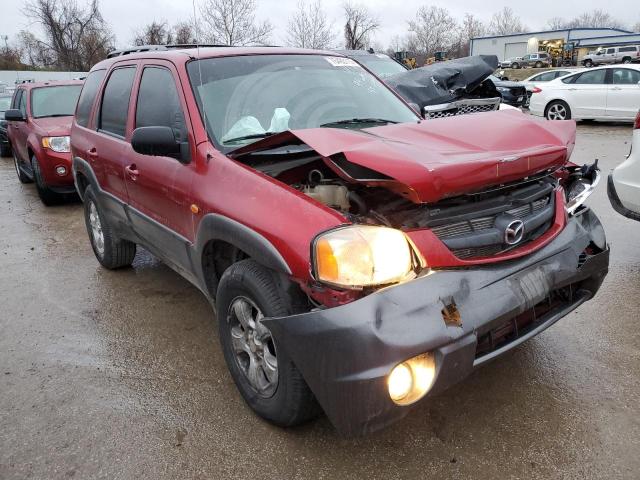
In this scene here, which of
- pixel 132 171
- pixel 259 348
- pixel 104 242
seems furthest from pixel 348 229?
pixel 104 242

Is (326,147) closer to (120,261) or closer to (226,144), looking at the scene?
(226,144)

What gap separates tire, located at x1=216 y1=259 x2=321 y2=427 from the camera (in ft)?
7.42

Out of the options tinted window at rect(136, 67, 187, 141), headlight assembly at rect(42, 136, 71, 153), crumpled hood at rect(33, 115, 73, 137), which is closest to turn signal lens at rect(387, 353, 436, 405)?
tinted window at rect(136, 67, 187, 141)

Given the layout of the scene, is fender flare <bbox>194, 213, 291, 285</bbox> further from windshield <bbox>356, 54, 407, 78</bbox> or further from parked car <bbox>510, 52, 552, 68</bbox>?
parked car <bbox>510, 52, 552, 68</bbox>

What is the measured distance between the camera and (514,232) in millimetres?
2322

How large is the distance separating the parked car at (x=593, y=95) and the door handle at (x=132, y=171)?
1267 cm

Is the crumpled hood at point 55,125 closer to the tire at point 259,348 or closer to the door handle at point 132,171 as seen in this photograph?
the door handle at point 132,171

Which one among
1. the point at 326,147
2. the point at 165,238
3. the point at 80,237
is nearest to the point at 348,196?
the point at 326,147

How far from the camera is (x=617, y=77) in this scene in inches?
506

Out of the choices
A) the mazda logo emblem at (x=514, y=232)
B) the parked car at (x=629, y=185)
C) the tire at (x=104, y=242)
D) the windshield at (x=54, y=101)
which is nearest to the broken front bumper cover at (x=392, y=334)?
the mazda logo emblem at (x=514, y=232)

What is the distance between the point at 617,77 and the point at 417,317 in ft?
44.6

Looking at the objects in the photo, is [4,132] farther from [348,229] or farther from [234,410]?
[348,229]

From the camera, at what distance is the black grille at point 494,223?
223 centimetres

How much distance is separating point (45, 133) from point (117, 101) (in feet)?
13.3
